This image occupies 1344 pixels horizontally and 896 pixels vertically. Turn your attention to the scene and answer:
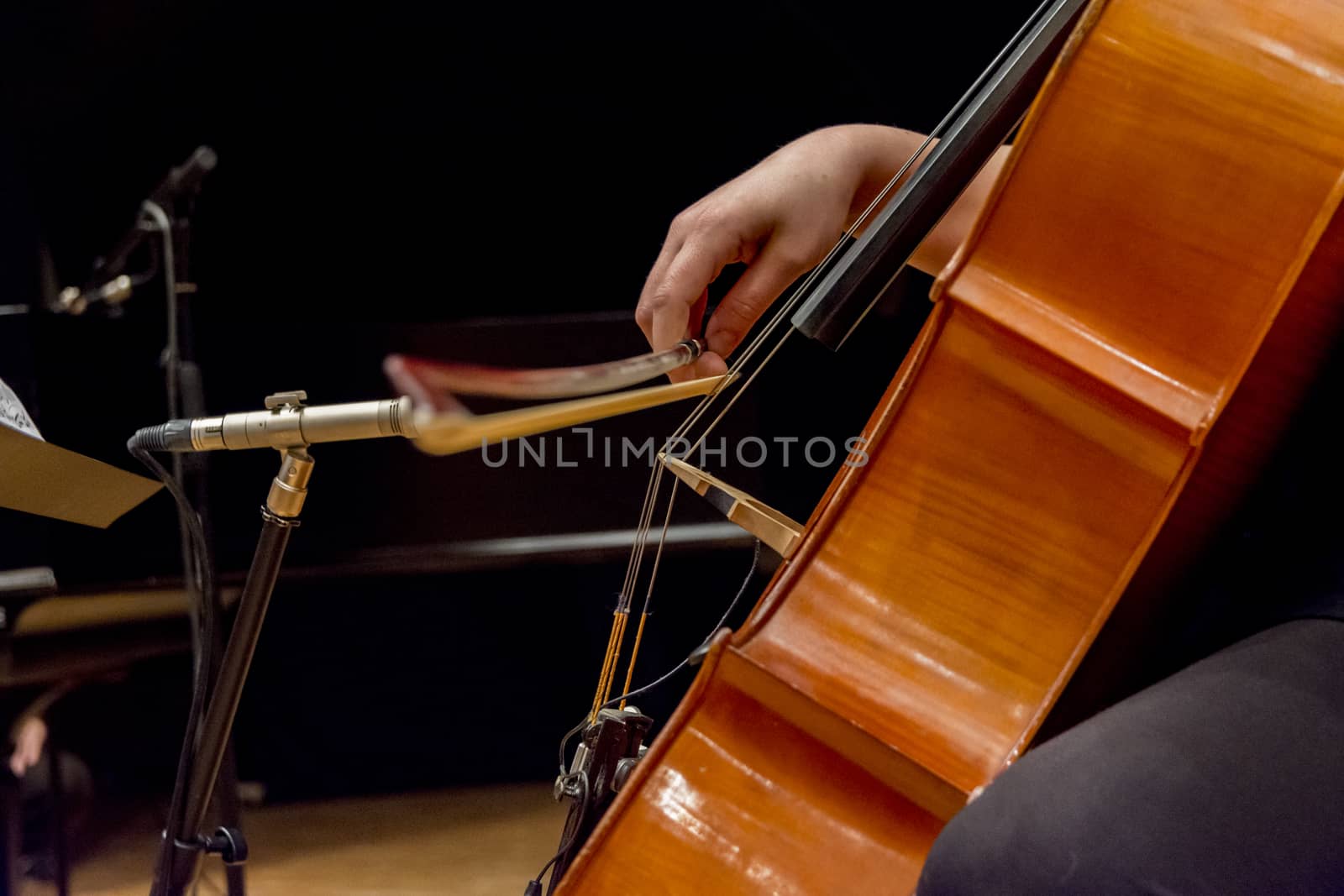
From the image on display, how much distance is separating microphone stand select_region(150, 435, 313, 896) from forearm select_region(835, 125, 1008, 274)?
459 mm

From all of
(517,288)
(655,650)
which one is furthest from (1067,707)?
(517,288)

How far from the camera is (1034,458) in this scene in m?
0.70

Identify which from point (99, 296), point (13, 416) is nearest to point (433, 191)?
point (99, 296)

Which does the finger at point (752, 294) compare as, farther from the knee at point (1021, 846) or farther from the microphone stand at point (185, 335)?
the microphone stand at point (185, 335)

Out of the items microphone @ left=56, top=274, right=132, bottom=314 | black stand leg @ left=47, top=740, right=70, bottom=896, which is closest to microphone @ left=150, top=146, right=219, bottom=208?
microphone @ left=56, top=274, right=132, bottom=314

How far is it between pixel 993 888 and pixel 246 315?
207 centimetres

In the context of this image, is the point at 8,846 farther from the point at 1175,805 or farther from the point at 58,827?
the point at 1175,805

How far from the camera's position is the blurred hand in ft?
5.51

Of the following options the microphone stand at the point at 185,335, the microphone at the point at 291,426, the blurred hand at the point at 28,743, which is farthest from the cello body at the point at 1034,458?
the blurred hand at the point at 28,743

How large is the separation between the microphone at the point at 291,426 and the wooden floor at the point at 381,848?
1.21m

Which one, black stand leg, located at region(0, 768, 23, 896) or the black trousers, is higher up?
the black trousers

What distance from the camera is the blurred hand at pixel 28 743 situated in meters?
1.68

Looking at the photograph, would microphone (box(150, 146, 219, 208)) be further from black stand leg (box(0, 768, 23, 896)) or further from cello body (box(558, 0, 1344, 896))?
cello body (box(558, 0, 1344, 896))

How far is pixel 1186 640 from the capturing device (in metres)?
0.68
